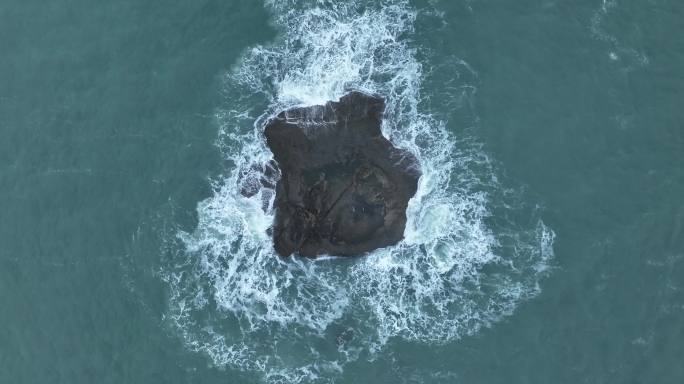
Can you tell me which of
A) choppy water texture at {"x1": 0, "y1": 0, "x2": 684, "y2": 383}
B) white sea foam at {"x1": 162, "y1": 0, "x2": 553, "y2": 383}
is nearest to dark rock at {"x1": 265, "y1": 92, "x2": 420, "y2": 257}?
white sea foam at {"x1": 162, "y1": 0, "x2": 553, "y2": 383}

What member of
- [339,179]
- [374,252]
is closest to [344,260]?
[374,252]

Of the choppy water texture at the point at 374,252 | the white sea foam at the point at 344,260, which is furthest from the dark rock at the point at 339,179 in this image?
the choppy water texture at the point at 374,252

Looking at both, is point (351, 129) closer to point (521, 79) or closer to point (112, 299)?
point (521, 79)

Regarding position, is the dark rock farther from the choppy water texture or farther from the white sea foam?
the choppy water texture

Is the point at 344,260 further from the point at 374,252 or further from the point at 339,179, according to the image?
the point at 339,179

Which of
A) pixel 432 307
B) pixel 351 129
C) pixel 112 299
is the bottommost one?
pixel 112 299

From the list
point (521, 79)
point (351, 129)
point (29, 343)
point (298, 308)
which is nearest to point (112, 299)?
point (29, 343)
